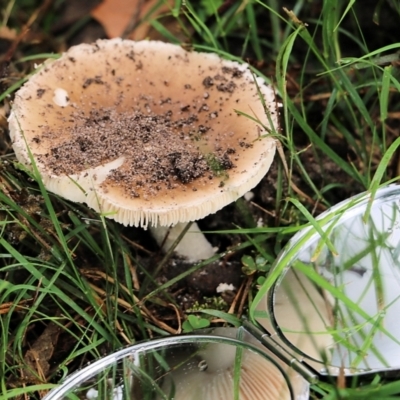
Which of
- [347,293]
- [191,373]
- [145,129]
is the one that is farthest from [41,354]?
[347,293]

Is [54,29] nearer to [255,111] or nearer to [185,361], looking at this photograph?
[255,111]

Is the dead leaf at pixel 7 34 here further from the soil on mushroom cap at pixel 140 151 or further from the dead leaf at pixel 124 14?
the soil on mushroom cap at pixel 140 151

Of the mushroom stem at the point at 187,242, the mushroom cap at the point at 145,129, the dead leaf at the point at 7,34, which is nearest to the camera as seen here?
the mushroom cap at the point at 145,129

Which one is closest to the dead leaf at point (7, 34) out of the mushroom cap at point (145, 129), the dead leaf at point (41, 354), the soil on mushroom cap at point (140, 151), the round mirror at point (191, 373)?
the mushroom cap at point (145, 129)

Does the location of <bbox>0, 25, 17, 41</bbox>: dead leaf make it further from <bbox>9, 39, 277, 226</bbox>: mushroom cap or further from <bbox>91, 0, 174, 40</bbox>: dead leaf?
<bbox>9, 39, 277, 226</bbox>: mushroom cap

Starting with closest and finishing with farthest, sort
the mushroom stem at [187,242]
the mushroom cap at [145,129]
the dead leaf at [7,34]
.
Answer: the mushroom cap at [145,129], the mushroom stem at [187,242], the dead leaf at [7,34]

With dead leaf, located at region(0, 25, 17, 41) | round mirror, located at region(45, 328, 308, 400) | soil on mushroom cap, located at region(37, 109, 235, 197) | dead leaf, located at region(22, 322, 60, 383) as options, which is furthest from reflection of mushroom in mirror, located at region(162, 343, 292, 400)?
dead leaf, located at region(0, 25, 17, 41)
